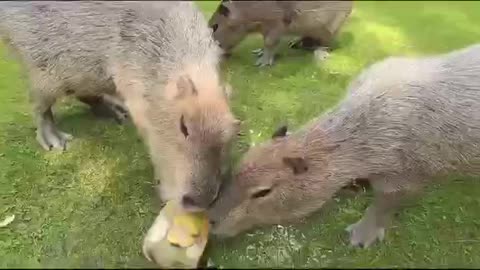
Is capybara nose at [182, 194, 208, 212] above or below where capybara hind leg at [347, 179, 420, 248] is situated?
above

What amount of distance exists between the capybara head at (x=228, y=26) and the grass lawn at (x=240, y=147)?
0.10 metres

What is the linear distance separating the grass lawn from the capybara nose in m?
0.22

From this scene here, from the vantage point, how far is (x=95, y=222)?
3.49 meters

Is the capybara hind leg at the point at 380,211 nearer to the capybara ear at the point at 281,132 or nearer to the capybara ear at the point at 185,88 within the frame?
the capybara ear at the point at 281,132

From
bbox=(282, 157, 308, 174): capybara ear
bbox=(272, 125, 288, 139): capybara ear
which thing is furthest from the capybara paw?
bbox=(272, 125, 288, 139): capybara ear

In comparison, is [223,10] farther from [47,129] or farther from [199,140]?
[199,140]

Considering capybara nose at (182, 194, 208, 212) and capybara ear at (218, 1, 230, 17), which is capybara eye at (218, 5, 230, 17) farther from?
capybara nose at (182, 194, 208, 212)

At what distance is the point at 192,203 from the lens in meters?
2.96

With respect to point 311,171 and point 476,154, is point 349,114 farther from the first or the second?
point 476,154

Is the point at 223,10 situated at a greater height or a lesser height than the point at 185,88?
lesser

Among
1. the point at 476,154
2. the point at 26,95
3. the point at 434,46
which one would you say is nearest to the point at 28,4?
the point at 26,95

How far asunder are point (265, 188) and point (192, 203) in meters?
0.35

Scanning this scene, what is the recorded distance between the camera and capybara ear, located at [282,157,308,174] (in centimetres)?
307

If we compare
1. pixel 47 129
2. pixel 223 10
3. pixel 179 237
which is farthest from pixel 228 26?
pixel 179 237
